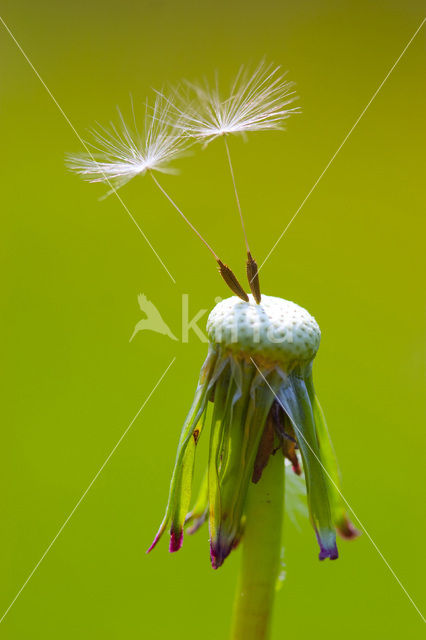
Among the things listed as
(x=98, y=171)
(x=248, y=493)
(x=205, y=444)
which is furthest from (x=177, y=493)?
(x=205, y=444)

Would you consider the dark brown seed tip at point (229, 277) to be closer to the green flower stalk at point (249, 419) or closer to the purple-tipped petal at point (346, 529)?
the green flower stalk at point (249, 419)

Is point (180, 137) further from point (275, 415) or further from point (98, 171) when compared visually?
point (275, 415)

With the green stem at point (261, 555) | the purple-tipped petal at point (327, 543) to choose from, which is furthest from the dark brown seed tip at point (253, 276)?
the purple-tipped petal at point (327, 543)

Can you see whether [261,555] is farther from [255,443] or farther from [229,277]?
[229,277]

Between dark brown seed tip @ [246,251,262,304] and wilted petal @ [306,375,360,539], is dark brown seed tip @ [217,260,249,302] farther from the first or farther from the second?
wilted petal @ [306,375,360,539]

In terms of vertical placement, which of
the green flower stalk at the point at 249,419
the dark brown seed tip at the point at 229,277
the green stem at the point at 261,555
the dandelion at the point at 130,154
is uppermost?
the dandelion at the point at 130,154
